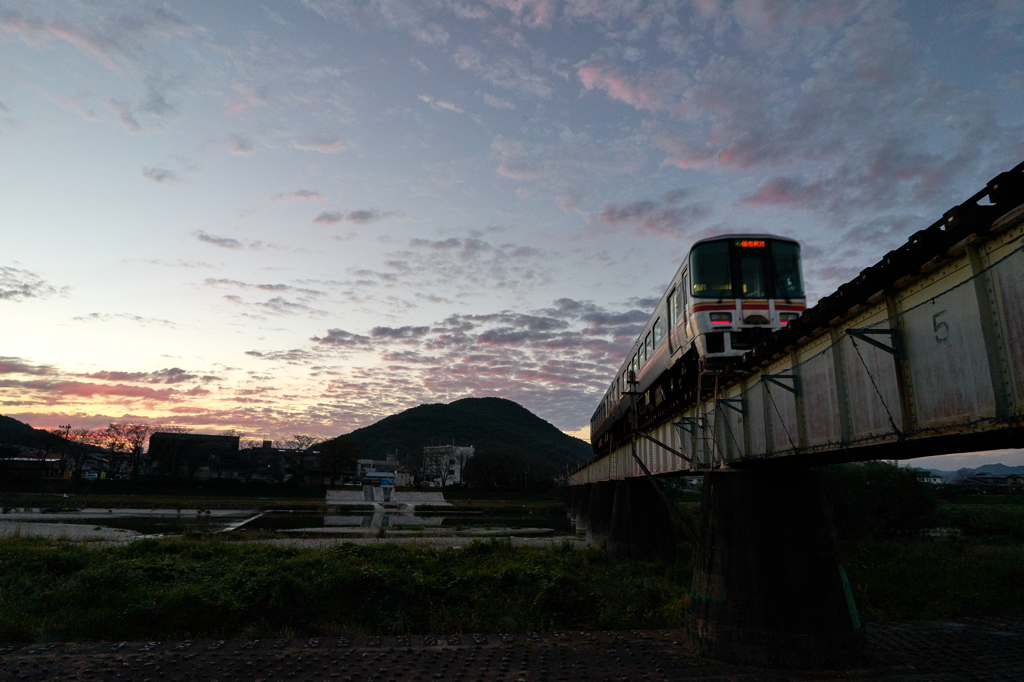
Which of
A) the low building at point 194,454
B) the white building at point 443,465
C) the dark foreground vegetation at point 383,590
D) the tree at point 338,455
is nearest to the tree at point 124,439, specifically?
the low building at point 194,454

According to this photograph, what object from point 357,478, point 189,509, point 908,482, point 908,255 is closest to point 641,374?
point 908,255

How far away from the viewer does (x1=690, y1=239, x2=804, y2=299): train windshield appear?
1545 cm

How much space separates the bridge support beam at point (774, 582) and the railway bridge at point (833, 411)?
3 centimetres

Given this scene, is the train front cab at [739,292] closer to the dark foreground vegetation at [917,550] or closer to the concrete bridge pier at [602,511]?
the dark foreground vegetation at [917,550]

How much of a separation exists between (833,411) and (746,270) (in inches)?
289

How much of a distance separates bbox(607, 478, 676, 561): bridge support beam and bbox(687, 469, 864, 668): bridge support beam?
14.1 metres

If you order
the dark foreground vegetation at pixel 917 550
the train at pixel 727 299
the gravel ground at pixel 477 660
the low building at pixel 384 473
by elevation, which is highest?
the train at pixel 727 299

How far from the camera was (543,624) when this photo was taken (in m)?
17.2

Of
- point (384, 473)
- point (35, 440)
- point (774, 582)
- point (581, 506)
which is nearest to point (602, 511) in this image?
point (581, 506)

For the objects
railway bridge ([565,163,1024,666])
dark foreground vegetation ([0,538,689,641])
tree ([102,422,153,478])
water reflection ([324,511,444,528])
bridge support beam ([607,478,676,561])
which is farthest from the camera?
tree ([102,422,153,478])

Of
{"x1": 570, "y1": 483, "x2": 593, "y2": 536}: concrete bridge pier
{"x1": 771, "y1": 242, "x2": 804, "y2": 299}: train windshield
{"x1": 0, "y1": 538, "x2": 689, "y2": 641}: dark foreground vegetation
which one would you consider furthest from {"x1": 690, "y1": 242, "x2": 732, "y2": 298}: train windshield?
{"x1": 570, "y1": 483, "x2": 593, "y2": 536}: concrete bridge pier

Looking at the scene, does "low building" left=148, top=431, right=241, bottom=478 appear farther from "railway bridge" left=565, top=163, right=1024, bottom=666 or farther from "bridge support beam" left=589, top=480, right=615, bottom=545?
"railway bridge" left=565, top=163, right=1024, bottom=666

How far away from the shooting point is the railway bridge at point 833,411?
20.2 feet

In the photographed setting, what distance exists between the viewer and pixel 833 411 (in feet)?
29.7
